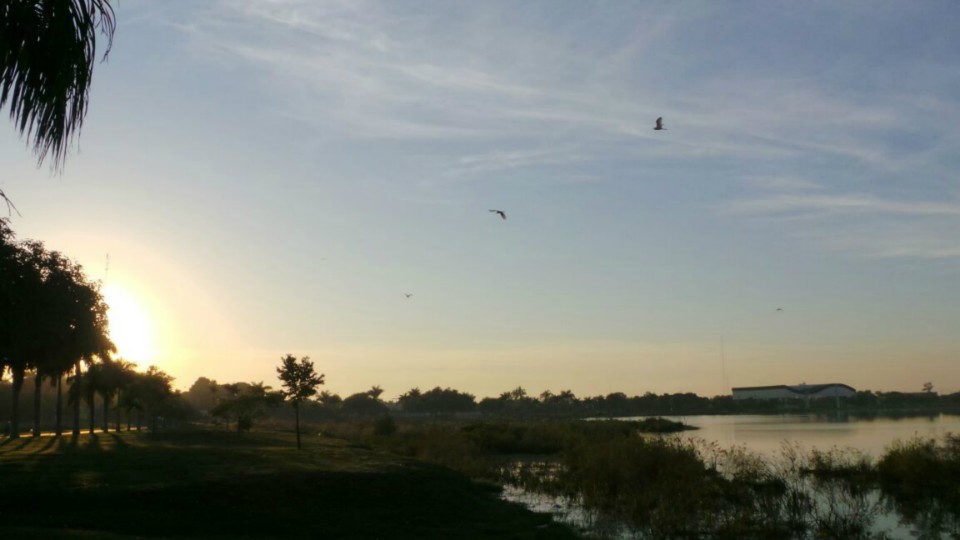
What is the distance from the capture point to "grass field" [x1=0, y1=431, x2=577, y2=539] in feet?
72.7

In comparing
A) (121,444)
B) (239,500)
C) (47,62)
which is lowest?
(121,444)

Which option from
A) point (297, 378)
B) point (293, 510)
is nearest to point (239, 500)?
point (293, 510)

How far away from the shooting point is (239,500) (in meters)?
26.2

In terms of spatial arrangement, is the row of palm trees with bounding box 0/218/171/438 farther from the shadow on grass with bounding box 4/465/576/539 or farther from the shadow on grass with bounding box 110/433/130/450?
the shadow on grass with bounding box 4/465/576/539

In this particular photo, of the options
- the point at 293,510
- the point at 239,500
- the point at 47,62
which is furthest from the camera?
the point at 239,500

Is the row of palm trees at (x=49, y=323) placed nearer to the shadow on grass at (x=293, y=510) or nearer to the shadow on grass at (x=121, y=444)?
the shadow on grass at (x=121, y=444)

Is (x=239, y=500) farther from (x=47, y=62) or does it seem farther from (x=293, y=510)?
(x=47, y=62)

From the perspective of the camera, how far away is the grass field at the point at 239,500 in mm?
22172

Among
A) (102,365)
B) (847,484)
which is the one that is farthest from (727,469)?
(102,365)

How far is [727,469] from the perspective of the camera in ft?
128

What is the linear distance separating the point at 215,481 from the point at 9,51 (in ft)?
77.9

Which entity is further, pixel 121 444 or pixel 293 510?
pixel 121 444

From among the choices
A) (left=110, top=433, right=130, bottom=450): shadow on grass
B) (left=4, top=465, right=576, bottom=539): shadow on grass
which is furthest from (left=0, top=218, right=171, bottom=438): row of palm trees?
(left=4, top=465, right=576, bottom=539): shadow on grass

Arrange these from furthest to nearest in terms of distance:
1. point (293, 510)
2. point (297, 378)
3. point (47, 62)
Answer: point (297, 378), point (293, 510), point (47, 62)
